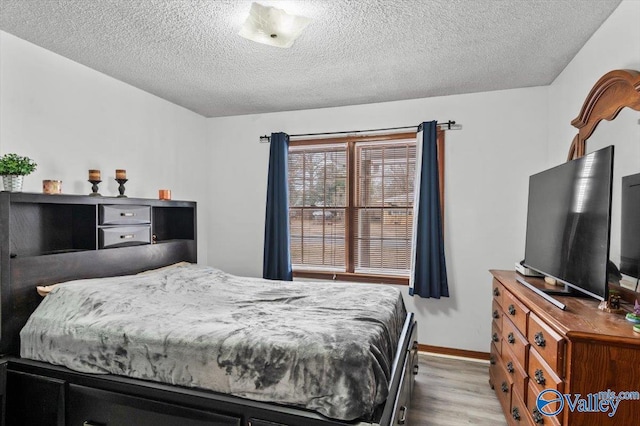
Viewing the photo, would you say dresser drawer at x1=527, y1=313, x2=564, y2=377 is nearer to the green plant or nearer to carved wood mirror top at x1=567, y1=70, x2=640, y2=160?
carved wood mirror top at x1=567, y1=70, x2=640, y2=160

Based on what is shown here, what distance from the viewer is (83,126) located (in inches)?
112

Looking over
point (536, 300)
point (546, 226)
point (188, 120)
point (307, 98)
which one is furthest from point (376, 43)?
point (188, 120)

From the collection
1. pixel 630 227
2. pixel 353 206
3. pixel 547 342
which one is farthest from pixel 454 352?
pixel 630 227

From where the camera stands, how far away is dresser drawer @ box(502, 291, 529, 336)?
1969 millimetres

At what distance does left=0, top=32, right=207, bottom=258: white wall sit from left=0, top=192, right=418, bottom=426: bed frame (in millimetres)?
335

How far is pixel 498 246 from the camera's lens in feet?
11.3

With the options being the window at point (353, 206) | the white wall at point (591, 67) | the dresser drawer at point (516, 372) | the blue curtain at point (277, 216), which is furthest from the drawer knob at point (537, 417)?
the blue curtain at point (277, 216)

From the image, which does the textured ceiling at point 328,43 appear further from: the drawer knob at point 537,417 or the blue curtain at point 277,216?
the drawer knob at point 537,417

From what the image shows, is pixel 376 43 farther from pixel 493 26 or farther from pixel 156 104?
pixel 156 104

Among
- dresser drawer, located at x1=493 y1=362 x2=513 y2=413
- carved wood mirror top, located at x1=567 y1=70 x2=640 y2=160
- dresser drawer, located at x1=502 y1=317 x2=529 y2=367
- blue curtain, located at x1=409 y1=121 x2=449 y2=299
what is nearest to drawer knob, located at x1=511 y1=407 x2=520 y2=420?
dresser drawer, located at x1=493 y1=362 x2=513 y2=413

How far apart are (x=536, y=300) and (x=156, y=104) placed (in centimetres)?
381

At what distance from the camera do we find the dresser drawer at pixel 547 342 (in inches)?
55.9

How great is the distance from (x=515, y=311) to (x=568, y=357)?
2.76 ft

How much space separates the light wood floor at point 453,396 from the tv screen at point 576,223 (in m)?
1.14
